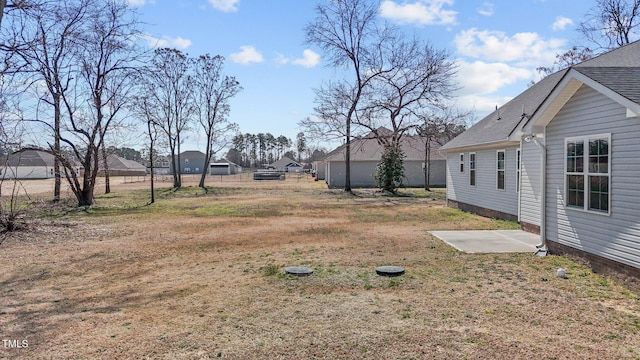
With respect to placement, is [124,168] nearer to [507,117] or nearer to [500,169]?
[507,117]

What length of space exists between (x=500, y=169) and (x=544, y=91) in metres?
2.83

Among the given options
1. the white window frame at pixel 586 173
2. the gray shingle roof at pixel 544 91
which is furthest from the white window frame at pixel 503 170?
the white window frame at pixel 586 173

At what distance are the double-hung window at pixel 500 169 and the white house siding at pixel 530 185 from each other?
7.79ft

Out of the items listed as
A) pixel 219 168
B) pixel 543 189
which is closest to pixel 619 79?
pixel 543 189

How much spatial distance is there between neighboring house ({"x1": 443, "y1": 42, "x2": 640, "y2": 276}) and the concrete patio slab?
1.78 feet

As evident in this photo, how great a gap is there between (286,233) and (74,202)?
16.1 m

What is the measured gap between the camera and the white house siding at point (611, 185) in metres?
5.96

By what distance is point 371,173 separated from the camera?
37.5 metres

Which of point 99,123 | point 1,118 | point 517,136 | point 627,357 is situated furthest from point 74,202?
point 627,357

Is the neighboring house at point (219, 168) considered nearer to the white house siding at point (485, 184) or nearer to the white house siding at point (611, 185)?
the white house siding at point (485, 184)

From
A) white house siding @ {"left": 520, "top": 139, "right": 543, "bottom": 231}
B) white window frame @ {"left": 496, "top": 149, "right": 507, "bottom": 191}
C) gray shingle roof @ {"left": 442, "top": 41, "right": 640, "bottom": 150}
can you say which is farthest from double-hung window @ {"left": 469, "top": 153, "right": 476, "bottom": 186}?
white house siding @ {"left": 520, "top": 139, "right": 543, "bottom": 231}

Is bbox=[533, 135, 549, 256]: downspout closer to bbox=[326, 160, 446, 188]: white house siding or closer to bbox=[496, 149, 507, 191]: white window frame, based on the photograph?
bbox=[496, 149, 507, 191]: white window frame

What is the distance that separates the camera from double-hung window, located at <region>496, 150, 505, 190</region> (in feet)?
44.0

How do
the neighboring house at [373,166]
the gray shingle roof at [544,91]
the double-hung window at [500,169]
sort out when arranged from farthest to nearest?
the neighboring house at [373,166] < the double-hung window at [500,169] < the gray shingle roof at [544,91]
